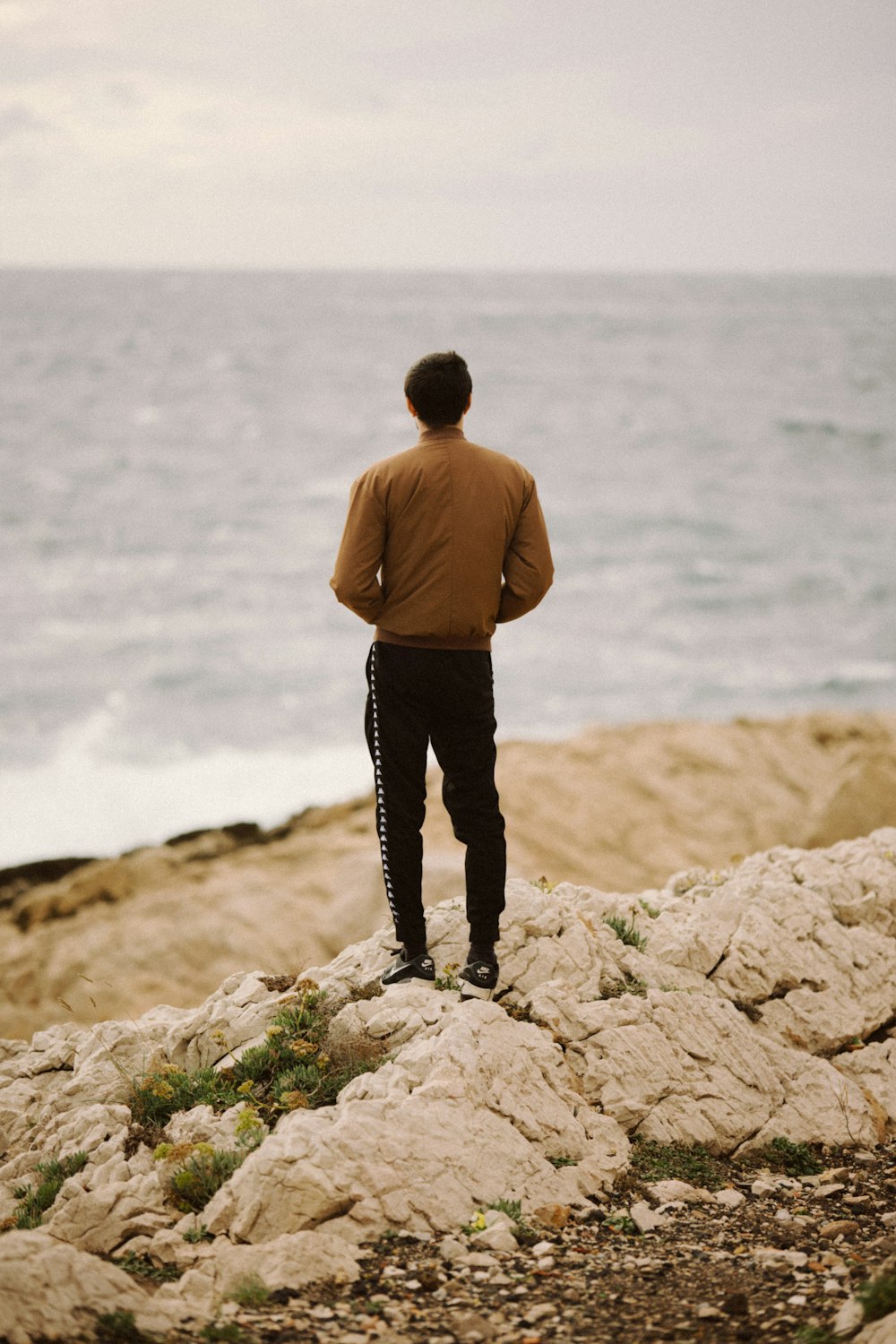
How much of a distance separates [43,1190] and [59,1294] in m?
0.90

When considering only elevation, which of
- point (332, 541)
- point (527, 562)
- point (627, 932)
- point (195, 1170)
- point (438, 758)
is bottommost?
point (195, 1170)

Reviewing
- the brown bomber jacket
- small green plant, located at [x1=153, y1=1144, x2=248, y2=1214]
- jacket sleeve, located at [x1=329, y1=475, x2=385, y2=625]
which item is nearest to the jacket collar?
the brown bomber jacket

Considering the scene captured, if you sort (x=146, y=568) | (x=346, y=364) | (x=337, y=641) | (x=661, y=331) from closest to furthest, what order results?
1. (x=337, y=641)
2. (x=146, y=568)
3. (x=346, y=364)
4. (x=661, y=331)

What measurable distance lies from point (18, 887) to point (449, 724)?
24.1 feet

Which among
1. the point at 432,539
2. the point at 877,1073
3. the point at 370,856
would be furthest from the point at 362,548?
the point at 370,856

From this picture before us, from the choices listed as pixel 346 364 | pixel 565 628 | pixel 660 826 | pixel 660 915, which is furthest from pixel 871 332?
pixel 660 915

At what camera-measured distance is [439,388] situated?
415 centimetres

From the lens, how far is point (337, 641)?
20531mm

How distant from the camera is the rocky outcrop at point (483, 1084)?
3.47 metres

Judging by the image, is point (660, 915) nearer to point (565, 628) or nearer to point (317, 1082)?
point (317, 1082)

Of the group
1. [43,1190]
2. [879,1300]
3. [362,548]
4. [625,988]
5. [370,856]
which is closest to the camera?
[879,1300]

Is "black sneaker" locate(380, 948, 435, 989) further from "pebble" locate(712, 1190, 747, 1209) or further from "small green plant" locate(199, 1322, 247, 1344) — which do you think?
"small green plant" locate(199, 1322, 247, 1344)

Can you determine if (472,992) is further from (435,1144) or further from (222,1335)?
(222,1335)

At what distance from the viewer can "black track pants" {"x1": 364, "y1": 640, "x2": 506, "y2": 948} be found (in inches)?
166
